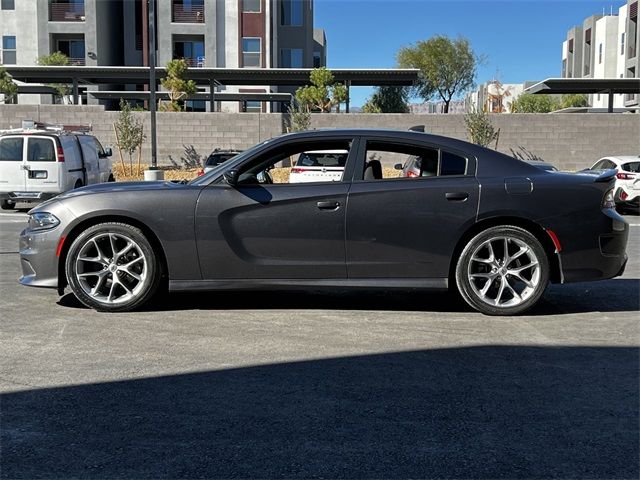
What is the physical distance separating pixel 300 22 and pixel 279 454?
173 ft

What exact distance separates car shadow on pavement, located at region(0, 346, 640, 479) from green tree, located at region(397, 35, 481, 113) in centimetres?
6196

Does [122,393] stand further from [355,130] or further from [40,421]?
[355,130]

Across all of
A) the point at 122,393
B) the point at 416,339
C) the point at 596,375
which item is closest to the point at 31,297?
the point at 122,393

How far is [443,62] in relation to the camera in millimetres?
64812

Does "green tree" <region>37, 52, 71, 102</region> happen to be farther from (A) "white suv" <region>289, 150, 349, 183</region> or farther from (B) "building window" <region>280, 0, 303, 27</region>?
(A) "white suv" <region>289, 150, 349, 183</region>

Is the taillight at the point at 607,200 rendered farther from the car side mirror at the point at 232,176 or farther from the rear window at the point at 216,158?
the rear window at the point at 216,158

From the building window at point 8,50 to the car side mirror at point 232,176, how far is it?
4671 centimetres

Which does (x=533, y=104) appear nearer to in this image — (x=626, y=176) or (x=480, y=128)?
(x=480, y=128)

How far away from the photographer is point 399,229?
6312 millimetres

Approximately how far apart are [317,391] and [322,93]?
98.9ft

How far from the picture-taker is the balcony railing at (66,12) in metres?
47.6

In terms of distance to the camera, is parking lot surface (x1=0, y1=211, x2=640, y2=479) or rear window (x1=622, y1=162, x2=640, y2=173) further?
rear window (x1=622, y1=162, x2=640, y2=173)

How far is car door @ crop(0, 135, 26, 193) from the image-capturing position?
16672 mm

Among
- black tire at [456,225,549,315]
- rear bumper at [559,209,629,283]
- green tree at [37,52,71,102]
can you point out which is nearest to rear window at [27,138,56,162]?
black tire at [456,225,549,315]
